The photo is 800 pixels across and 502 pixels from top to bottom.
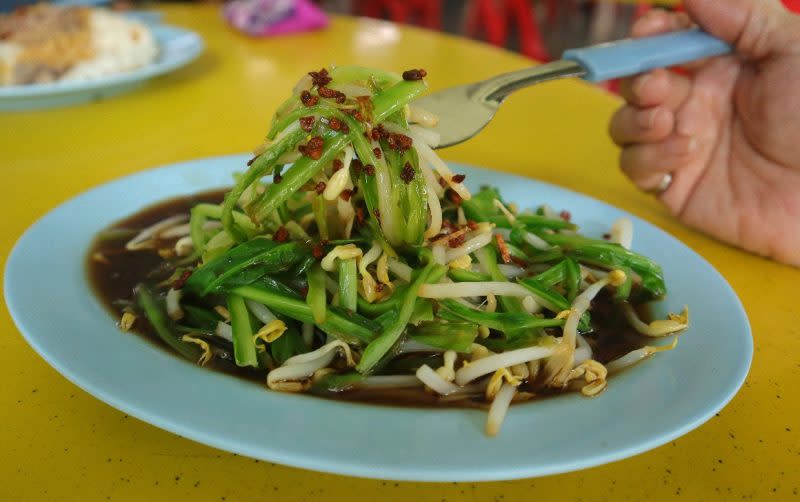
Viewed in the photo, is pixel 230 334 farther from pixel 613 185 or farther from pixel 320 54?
pixel 320 54

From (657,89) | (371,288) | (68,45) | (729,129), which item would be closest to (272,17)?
(68,45)

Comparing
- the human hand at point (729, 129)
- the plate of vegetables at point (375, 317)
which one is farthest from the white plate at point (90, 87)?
the human hand at point (729, 129)

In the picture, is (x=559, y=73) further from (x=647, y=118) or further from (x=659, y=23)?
(x=659, y=23)

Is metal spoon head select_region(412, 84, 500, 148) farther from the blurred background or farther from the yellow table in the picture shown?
the blurred background

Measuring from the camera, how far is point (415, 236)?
1.18 metres

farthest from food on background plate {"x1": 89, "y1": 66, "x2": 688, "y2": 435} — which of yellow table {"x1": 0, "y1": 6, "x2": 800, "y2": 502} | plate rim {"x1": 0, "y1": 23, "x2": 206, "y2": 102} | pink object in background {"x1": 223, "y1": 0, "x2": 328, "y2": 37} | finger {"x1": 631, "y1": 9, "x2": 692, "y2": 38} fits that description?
pink object in background {"x1": 223, "y1": 0, "x2": 328, "y2": 37}

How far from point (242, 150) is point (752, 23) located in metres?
1.47

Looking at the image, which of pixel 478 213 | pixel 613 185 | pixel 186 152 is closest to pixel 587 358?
pixel 478 213

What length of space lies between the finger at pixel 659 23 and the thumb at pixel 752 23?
0.60 ft

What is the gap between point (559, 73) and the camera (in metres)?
1.50

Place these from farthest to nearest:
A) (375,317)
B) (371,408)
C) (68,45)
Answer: (68,45) < (375,317) < (371,408)

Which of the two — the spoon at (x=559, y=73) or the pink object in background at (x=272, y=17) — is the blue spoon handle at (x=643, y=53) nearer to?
the spoon at (x=559, y=73)

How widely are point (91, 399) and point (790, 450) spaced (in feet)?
3.48

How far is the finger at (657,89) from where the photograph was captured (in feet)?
5.97
